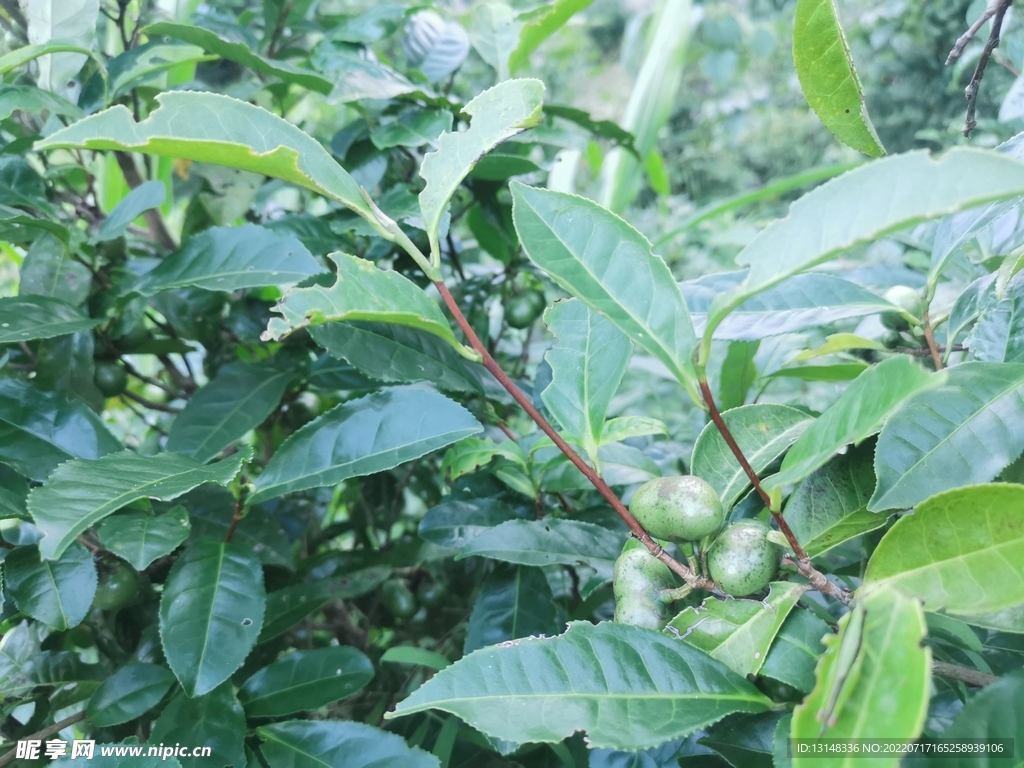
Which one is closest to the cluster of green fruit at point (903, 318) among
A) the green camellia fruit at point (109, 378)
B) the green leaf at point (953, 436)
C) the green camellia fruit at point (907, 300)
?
the green camellia fruit at point (907, 300)

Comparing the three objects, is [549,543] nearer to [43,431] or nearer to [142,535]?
[142,535]

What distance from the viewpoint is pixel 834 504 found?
1.41ft

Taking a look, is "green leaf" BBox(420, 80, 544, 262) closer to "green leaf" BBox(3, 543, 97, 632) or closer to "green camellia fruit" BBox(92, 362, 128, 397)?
"green leaf" BBox(3, 543, 97, 632)

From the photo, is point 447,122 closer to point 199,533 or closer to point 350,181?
point 350,181

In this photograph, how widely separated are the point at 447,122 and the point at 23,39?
0.54m

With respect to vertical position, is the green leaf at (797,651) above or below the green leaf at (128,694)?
above

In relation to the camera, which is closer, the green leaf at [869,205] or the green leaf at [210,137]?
the green leaf at [869,205]

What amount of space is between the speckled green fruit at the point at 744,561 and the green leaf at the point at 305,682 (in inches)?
14.0

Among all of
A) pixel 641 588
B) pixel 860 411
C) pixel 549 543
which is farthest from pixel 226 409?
pixel 860 411

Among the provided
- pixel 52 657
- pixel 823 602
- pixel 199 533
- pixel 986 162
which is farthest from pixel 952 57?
pixel 52 657

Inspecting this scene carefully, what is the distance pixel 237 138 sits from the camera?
16.2 inches

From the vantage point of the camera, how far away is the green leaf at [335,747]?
506 mm

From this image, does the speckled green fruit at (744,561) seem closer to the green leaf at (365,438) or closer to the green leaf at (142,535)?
the green leaf at (365,438)

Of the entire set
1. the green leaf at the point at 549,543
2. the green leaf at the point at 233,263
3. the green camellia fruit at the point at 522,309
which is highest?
the green leaf at the point at 233,263
